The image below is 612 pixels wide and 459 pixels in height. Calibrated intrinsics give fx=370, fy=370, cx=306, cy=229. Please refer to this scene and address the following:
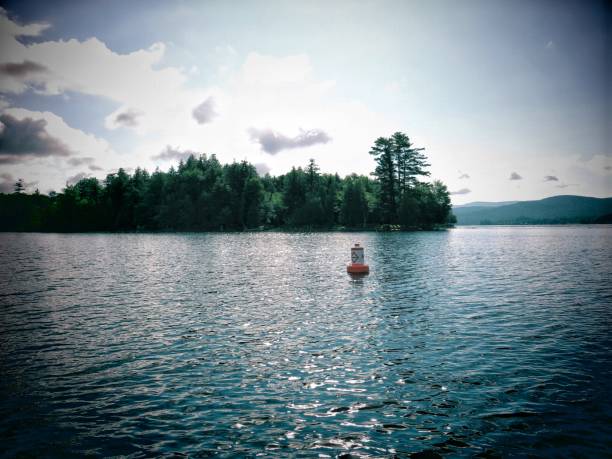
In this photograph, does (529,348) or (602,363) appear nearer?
(602,363)

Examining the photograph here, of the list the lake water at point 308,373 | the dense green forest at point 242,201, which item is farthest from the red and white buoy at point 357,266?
the dense green forest at point 242,201

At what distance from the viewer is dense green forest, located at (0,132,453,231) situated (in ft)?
445

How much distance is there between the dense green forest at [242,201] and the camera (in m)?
136

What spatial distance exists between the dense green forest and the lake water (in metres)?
111

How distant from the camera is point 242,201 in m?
160

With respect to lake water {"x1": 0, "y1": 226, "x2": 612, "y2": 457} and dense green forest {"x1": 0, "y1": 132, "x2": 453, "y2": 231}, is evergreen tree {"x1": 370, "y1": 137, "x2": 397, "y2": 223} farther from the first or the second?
lake water {"x1": 0, "y1": 226, "x2": 612, "y2": 457}

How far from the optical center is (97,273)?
36.4 m

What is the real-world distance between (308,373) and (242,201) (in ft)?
498

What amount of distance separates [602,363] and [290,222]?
508 ft

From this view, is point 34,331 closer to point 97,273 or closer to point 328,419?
point 328,419

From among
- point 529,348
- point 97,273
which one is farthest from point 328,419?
point 97,273

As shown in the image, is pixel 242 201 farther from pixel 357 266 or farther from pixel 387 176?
pixel 357 266

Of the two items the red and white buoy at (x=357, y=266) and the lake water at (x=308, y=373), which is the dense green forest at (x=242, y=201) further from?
the lake water at (x=308, y=373)

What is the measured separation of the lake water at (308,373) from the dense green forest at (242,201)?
364 feet
